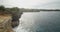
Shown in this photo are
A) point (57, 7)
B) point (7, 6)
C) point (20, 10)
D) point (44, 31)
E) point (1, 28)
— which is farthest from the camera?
point (44, 31)

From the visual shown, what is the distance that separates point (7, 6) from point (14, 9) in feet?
2.52

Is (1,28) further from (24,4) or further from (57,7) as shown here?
(57,7)

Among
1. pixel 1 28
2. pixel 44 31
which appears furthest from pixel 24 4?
pixel 1 28

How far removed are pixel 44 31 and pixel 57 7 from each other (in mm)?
2180

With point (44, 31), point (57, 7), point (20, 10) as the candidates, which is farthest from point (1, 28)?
point (44, 31)

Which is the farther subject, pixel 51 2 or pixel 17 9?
pixel 51 2

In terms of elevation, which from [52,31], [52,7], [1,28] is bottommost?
[52,31]

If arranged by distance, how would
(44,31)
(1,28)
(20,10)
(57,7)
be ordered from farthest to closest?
(44,31) → (57,7) → (20,10) → (1,28)

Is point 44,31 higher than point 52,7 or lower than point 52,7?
lower

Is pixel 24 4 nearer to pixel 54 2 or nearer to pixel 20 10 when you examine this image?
pixel 20 10

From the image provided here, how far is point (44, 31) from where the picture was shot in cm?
907

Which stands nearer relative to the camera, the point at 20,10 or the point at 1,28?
the point at 1,28

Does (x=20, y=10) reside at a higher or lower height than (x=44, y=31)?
higher

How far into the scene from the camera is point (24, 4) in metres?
7.06
